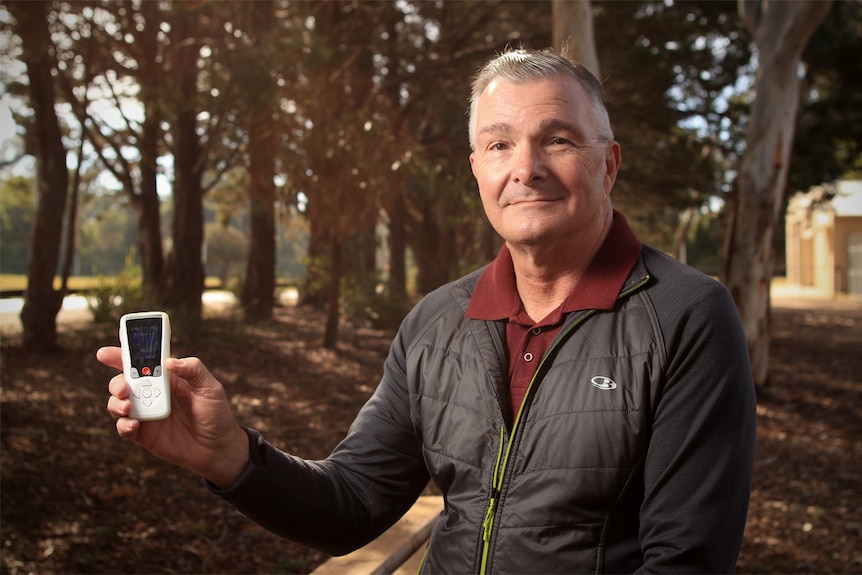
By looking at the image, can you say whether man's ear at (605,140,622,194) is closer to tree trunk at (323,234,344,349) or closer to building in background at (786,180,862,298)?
tree trunk at (323,234,344,349)

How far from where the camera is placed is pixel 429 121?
54.6 feet

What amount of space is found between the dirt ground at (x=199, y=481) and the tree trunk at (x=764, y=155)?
1.55 metres

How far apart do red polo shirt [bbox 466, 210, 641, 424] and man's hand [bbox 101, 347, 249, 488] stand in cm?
71

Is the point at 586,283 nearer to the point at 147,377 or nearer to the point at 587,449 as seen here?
the point at 587,449

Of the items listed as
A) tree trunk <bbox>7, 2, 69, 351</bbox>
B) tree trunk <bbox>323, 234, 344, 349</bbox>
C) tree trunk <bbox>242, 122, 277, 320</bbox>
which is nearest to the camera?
tree trunk <bbox>7, 2, 69, 351</bbox>

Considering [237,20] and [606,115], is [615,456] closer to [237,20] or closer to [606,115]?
[606,115]

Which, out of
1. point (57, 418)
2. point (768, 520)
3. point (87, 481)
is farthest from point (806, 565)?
point (57, 418)

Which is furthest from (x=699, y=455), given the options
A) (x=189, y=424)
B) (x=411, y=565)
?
(x=411, y=565)

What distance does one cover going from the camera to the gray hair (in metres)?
2.00

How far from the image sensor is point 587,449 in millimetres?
1800

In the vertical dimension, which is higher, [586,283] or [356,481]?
[586,283]

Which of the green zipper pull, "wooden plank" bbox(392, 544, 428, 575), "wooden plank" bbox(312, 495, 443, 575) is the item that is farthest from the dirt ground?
the green zipper pull

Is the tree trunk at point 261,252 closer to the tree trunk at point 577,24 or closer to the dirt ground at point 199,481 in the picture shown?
the dirt ground at point 199,481

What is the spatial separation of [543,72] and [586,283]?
0.55 m
